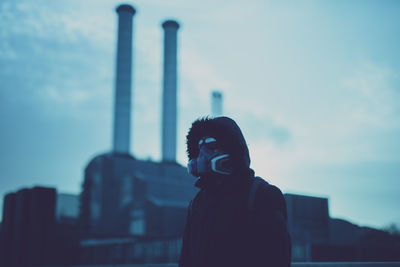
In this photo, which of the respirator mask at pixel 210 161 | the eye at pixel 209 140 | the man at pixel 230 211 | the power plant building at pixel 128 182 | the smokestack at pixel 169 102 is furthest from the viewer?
the smokestack at pixel 169 102

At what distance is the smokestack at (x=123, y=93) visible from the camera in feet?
147

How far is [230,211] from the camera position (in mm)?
2305

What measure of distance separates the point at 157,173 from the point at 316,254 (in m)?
22.9

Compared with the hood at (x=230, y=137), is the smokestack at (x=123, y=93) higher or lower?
higher

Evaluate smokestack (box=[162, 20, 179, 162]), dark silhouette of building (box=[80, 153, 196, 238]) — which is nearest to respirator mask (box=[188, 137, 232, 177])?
dark silhouette of building (box=[80, 153, 196, 238])

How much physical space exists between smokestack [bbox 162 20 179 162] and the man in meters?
44.9

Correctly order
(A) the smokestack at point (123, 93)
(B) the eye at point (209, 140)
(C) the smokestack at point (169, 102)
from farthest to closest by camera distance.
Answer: (C) the smokestack at point (169, 102), (A) the smokestack at point (123, 93), (B) the eye at point (209, 140)

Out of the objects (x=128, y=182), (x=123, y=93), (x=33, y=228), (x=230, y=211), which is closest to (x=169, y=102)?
(x=123, y=93)

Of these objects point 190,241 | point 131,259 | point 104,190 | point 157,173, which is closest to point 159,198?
point 157,173

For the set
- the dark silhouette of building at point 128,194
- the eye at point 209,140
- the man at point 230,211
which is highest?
the dark silhouette of building at point 128,194

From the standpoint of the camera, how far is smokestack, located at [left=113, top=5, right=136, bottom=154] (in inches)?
1759

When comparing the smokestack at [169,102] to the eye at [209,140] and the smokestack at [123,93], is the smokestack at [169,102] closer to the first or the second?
the smokestack at [123,93]

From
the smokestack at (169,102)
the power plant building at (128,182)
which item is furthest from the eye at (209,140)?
the smokestack at (169,102)

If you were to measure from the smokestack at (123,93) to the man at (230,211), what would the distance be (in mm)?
42765
